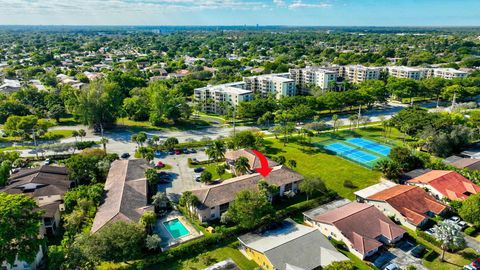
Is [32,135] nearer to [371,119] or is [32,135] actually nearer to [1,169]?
[1,169]

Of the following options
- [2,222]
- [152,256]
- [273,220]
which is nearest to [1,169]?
[2,222]

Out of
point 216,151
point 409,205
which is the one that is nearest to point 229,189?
point 216,151

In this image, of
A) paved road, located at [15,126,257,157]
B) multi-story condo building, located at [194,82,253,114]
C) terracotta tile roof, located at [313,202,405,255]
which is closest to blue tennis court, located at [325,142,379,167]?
paved road, located at [15,126,257,157]

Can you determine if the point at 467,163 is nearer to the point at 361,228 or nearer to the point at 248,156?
the point at 361,228

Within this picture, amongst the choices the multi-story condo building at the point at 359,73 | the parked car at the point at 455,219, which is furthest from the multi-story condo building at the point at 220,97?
the parked car at the point at 455,219

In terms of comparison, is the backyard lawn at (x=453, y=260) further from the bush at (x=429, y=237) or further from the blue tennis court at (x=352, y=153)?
the blue tennis court at (x=352, y=153)
